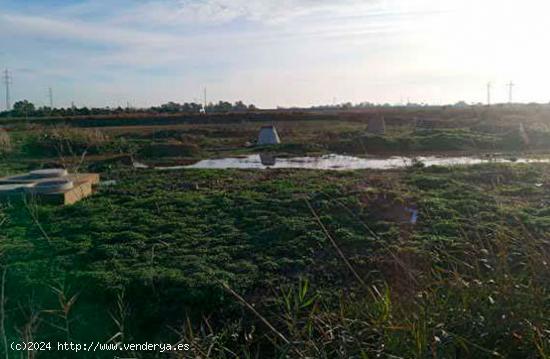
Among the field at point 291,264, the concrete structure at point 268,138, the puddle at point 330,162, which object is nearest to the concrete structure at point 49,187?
the field at point 291,264

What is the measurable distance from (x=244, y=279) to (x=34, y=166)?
12705 mm

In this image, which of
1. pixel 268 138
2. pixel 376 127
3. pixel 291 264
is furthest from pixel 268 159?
pixel 291 264

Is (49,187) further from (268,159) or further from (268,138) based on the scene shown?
(268,138)

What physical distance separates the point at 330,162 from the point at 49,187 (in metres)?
10.3

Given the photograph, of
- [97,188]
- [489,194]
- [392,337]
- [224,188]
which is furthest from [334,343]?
[97,188]

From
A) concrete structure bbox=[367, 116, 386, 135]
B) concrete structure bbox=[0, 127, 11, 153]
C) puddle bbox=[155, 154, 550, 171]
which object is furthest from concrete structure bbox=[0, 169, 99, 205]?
concrete structure bbox=[367, 116, 386, 135]

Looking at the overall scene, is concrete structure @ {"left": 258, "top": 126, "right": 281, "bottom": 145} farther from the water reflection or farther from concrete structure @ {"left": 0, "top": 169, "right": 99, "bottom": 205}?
concrete structure @ {"left": 0, "top": 169, "right": 99, "bottom": 205}

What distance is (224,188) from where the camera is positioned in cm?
1216

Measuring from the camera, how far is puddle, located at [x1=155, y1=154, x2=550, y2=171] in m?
17.1

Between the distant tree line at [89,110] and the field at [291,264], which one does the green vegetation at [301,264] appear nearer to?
the field at [291,264]

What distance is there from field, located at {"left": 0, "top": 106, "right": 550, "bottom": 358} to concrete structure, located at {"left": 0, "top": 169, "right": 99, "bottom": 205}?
415 millimetres

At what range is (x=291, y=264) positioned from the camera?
6.96 metres

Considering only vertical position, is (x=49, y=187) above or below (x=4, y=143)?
below

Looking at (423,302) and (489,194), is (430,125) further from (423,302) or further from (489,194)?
(423,302)
